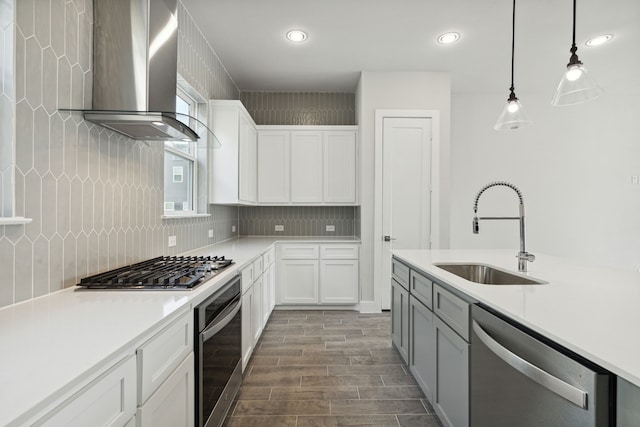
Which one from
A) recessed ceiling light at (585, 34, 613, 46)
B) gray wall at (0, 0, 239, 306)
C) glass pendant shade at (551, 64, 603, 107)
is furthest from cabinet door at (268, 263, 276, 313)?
recessed ceiling light at (585, 34, 613, 46)

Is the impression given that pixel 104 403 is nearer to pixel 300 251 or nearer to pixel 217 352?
pixel 217 352

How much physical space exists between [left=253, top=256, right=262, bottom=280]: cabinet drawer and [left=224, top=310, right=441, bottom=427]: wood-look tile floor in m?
0.70

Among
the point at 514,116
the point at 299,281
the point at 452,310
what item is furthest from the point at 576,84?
the point at 299,281

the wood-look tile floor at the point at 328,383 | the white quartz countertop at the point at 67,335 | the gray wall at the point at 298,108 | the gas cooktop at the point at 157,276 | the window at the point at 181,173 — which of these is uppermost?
the gray wall at the point at 298,108

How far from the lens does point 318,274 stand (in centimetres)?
398

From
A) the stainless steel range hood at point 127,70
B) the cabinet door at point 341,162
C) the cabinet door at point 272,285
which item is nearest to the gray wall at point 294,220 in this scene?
the cabinet door at point 341,162

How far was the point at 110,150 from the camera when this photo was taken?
5.60 feet

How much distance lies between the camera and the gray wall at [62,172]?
1.20m

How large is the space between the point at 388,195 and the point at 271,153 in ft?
5.38

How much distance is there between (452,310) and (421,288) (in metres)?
0.44

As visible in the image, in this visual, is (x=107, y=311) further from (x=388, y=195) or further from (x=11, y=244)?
(x=388, y=195)

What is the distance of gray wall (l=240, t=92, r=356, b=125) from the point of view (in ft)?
15.0

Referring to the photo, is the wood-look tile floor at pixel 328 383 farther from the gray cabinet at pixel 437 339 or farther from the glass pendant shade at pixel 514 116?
the glass pendant shade at pixel 514 116

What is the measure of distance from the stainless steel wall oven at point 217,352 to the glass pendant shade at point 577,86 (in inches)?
88.4
